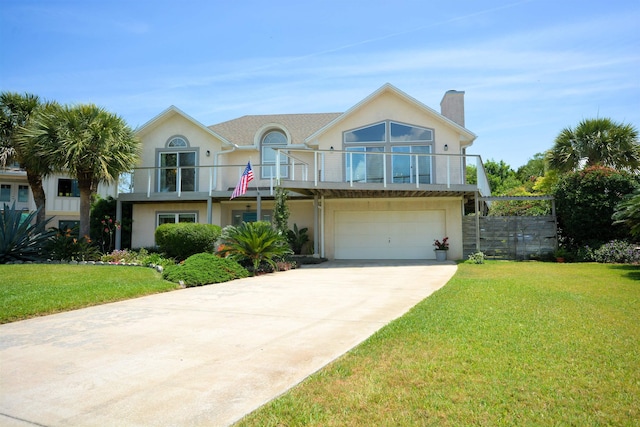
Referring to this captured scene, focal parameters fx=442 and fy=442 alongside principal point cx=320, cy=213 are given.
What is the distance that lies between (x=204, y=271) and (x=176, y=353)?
260 inches

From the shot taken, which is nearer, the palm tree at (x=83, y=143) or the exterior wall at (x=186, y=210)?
the palm tree at (x=83, y=143)

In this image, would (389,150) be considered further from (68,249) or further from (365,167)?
(68,249)

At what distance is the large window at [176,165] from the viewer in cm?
2053

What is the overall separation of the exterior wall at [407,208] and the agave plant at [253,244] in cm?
601

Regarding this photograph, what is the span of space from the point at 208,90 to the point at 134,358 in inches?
445

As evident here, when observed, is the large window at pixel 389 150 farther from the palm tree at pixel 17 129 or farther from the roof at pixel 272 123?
the palm tree at pixel 17 129

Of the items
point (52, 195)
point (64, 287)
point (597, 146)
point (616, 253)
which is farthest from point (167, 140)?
point (597, 146)

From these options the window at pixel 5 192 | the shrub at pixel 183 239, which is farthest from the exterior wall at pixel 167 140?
the window at pixel 5 192

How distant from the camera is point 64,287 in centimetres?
921

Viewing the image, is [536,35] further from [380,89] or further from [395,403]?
[395,403]

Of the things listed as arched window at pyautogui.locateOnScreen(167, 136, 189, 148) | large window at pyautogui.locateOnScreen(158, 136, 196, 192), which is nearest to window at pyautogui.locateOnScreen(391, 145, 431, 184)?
large window at pyautogui.locateOnScreen(158, 136, 196, 192)

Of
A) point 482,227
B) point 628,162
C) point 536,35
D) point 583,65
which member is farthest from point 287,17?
point 628,162

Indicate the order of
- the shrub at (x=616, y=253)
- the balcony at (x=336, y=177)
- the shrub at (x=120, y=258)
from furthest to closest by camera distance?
the balcony at (x=336, y=177), the shrub at (x=616, y=253), the shrub at (x=120, y=258)

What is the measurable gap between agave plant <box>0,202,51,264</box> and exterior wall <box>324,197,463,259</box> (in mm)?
10799
